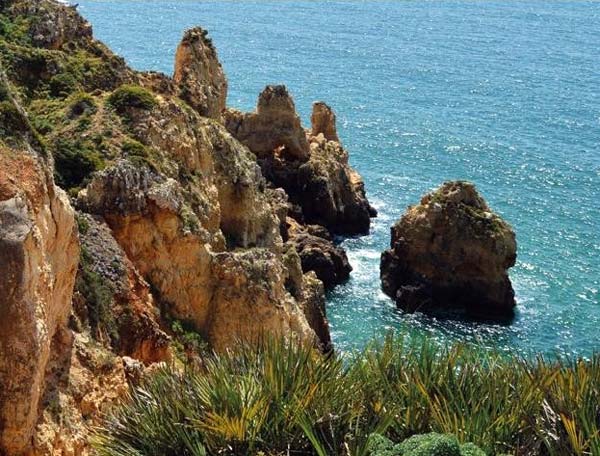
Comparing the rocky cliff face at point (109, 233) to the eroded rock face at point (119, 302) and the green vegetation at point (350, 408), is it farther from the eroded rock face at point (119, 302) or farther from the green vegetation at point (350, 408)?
Answer: the green vegetation at point (350, 408)

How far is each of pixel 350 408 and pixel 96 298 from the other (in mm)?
7726

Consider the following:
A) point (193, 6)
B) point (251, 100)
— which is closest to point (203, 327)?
point (251, 100)

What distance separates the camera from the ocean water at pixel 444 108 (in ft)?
169

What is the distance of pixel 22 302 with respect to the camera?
45.6ft

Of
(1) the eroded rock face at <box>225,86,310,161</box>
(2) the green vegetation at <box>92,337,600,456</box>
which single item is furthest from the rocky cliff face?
(1) the eroded rock face at <box>225,86,310,161</box>

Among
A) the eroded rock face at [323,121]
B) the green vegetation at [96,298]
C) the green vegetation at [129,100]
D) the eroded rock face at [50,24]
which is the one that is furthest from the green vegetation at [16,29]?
the eroded rock face at [323,121]

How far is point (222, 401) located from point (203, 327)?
10.5 metres

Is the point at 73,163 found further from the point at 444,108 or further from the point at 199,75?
the point at 444,108

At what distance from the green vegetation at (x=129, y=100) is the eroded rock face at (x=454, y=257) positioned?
2556cm

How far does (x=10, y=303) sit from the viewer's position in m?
13.8

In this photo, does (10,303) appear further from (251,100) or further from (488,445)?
(251,100)

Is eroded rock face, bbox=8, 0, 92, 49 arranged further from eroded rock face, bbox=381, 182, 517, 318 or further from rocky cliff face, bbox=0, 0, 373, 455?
eroded rock face, bbox=381, 182, 517, 318

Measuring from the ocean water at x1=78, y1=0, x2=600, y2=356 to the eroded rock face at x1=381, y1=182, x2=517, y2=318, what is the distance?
4.97 ft

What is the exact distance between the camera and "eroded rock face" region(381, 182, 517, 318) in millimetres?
50750
